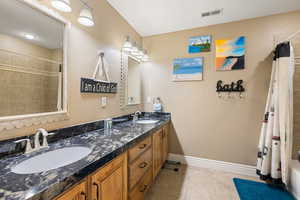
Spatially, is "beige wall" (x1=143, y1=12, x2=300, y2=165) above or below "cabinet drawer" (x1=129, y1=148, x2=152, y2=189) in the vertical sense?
above

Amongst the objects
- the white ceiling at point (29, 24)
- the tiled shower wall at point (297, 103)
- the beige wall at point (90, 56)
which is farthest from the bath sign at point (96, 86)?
the tiled shower wall at point (297, 103)

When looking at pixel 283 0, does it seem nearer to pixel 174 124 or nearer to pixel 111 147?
pixel 174 124

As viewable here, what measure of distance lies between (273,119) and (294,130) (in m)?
0.48

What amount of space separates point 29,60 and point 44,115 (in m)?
0.44

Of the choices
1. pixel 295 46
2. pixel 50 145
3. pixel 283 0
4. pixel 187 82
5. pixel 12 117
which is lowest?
pixel 50 145

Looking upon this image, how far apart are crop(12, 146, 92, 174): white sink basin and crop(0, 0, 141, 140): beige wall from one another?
254 millimetres

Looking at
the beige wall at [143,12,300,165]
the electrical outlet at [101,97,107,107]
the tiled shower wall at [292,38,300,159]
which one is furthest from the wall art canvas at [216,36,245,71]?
the electrical outlet at [101,97,107,107]

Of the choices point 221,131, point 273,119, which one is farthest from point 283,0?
point 221,131

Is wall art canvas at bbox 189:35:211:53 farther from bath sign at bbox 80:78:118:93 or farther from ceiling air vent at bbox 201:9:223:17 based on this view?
bath sign at bbox 80:78:118:93

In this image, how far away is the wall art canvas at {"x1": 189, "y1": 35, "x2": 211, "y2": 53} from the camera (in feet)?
7.78

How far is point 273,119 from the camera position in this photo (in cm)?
183

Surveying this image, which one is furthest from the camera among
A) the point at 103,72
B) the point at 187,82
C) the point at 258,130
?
the point at 187,82

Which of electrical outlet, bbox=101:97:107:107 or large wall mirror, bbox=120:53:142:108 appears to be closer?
electrical outlet, bbox=101:97:107:107

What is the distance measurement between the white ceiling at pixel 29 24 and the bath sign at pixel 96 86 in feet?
1.34
